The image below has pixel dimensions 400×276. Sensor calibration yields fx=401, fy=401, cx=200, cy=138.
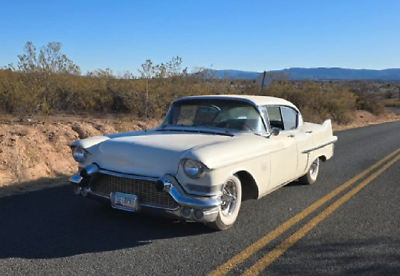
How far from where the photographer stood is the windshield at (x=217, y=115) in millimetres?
5293

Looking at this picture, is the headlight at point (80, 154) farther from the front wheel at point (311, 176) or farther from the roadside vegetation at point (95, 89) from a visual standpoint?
the roadside vegetation at point (95, 89)

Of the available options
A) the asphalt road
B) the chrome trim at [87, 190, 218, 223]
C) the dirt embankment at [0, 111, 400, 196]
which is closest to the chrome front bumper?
the chrome trim at [87, 190, 218, 223]

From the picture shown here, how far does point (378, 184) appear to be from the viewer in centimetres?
698

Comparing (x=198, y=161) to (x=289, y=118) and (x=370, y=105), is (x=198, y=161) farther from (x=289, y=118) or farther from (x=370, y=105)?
(x=370, y=105)

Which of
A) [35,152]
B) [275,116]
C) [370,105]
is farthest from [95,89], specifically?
[370,105]

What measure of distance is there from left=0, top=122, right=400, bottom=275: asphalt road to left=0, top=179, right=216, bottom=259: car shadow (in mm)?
10

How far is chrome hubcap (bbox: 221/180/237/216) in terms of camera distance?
4.46 m

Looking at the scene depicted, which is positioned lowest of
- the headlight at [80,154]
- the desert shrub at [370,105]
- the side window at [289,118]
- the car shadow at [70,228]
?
the desert shrub at [370,105]

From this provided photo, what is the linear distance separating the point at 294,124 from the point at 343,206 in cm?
149

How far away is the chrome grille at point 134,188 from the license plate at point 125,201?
6 centimetres

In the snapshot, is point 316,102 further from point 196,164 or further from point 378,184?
point 196,164

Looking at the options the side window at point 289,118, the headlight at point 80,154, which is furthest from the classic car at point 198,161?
the side window at point 289,118

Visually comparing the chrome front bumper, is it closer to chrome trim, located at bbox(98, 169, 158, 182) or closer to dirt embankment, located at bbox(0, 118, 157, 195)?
chrome trim, located at bbox(98, 169, 158, 182)

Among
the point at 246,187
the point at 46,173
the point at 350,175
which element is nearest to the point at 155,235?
the point at 246,187
